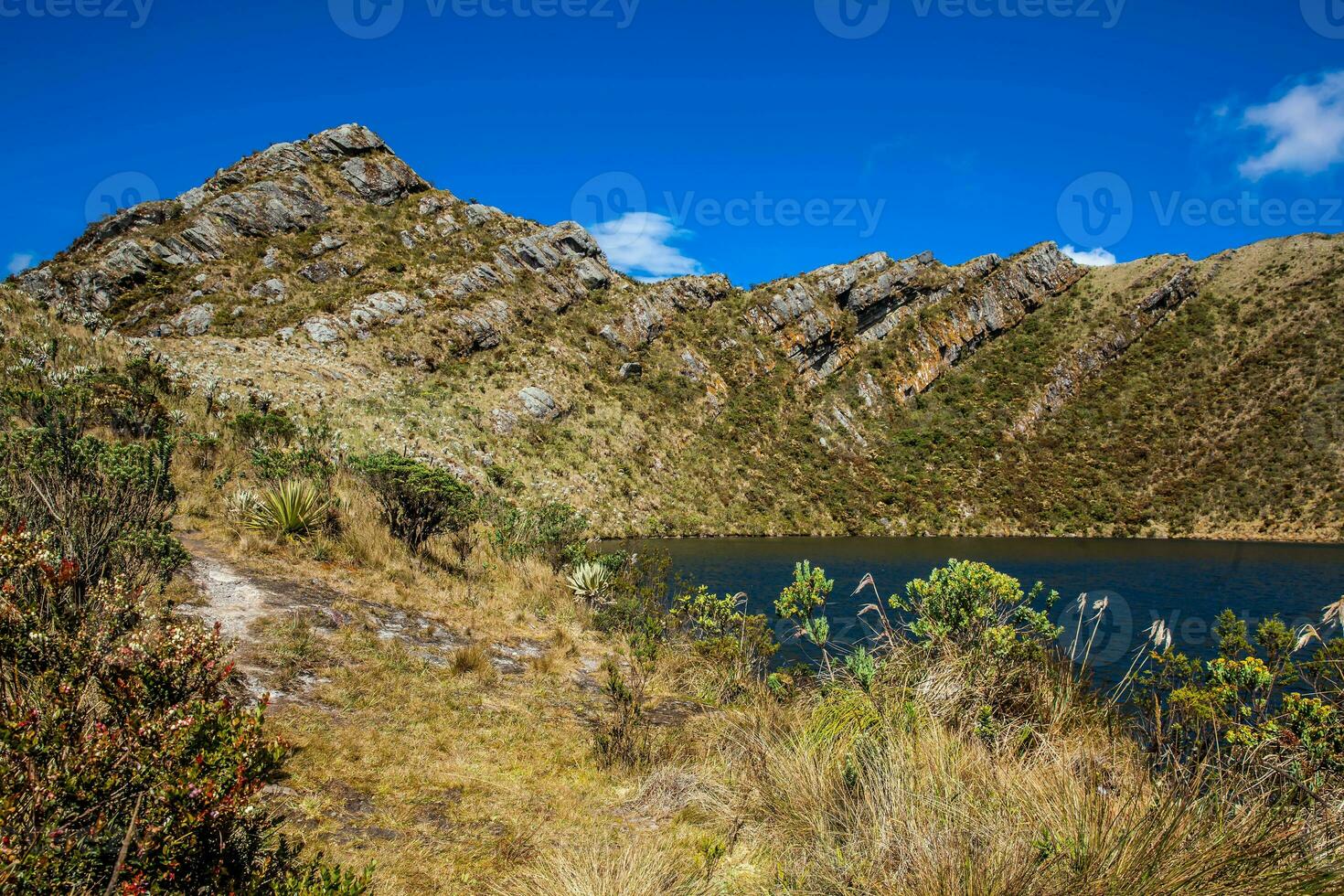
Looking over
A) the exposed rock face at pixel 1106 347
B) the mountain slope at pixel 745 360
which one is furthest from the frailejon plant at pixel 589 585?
the exposed rock face at pixel 1106 347

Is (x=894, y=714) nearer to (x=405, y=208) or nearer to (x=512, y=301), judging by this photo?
(x=512, y=301)

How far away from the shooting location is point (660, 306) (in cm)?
6438

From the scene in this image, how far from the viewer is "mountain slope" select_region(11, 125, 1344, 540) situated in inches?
1599

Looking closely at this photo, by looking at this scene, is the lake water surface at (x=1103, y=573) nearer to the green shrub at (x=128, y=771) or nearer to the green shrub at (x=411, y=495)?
the green shrub at (x=411, y=495)

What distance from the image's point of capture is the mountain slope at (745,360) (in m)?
40.6

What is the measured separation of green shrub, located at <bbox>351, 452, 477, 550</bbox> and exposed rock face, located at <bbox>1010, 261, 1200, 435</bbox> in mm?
64858

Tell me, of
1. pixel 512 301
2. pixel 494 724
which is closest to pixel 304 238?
pixel 512 301

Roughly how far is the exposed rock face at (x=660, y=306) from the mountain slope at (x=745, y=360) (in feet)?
1.00

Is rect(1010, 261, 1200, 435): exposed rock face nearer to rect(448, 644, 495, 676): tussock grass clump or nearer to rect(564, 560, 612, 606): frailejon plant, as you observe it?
rect(564, 560, 612, 606): frailejon plant

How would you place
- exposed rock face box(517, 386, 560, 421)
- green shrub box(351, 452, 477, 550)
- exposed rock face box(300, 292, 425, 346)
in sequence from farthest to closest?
exposed rock face box(517, 386, 560, 421) → exposed rock face box(300, 292, 425, 346) → green shrub box(351, 452, 477, 550)

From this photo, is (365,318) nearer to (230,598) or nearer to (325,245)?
(325,245)

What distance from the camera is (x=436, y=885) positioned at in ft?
11.2

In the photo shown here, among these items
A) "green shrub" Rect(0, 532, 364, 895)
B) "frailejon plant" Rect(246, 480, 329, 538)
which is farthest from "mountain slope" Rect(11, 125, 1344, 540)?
"green shrub" Rect(0, 532, 364, 895)

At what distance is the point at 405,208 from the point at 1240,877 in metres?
64.7
